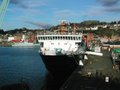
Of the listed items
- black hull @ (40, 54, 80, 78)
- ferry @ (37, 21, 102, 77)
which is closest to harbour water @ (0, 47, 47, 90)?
black hull @ (40, 54, 80, 78)

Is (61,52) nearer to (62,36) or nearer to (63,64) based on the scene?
(63,64)

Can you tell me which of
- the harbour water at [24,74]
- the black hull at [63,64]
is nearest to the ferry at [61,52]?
the black hull at [63,64]

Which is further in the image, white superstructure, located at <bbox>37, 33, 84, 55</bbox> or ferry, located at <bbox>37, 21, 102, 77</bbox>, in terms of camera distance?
white superstructure, located at <bbox>37, 33, 84, 55</bbox>

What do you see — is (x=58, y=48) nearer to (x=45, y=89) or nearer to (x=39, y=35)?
(x=39, y=35)

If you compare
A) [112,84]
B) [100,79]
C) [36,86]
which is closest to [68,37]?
[36,86]

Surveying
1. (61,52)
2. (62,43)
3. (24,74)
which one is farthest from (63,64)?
(24,74)

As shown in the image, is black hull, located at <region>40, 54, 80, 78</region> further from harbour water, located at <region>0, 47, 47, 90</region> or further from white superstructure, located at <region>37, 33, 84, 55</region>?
white superstructure, located at <region>37, 33, 84, 55</region>

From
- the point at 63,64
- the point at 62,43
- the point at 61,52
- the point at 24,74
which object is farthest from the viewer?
the point at 24,74

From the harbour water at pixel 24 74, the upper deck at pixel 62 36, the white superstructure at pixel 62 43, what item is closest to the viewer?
the harbour water at pixel 24 74

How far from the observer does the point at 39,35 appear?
52.7 metres

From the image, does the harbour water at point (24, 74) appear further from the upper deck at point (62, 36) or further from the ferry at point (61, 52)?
the upper deck at point (62, 36)

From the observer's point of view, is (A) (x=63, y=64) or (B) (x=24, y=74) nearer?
(A) (x=63, y=64)

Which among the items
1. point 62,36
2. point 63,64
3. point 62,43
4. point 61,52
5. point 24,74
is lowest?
point 24,74

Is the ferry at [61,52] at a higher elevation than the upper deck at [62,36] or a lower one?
lower
